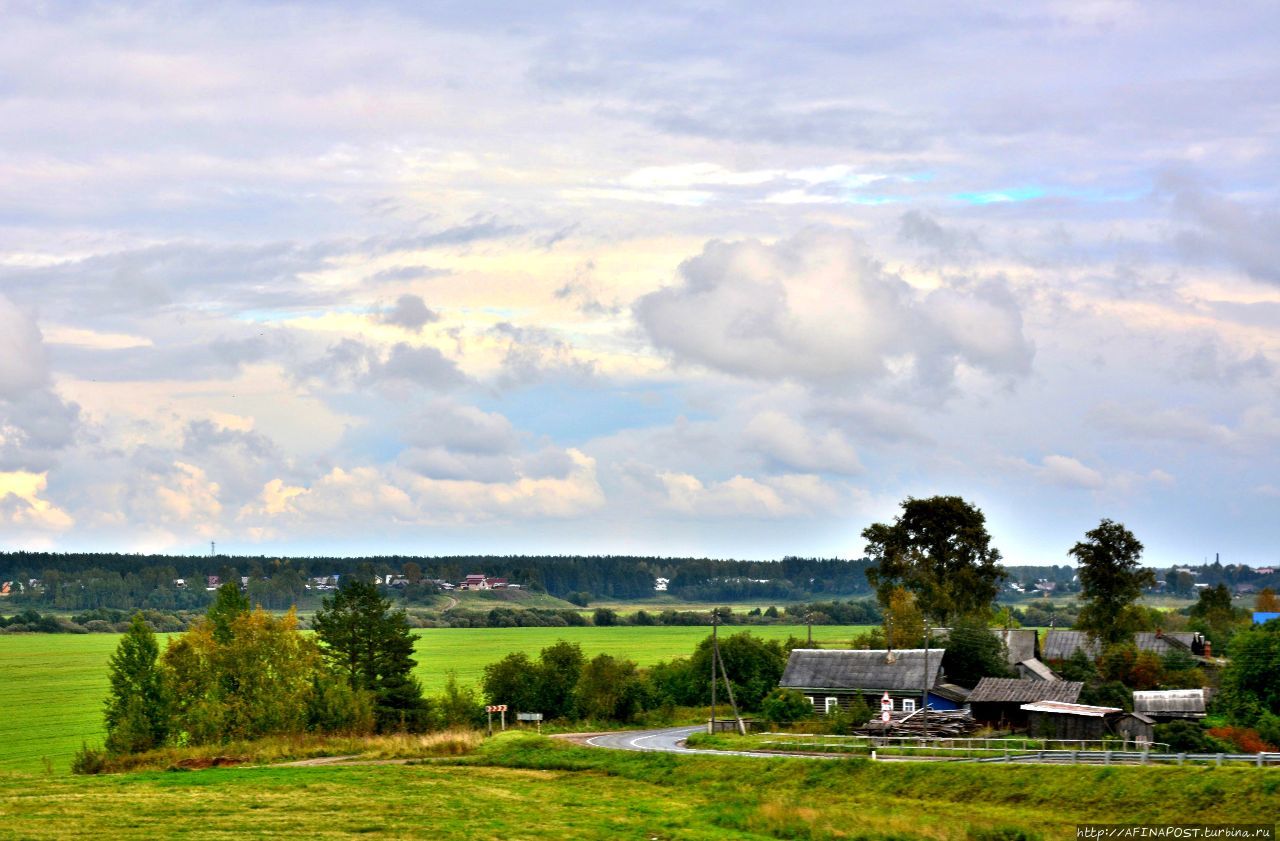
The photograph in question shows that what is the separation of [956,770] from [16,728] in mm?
68827

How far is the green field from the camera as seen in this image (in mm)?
85688

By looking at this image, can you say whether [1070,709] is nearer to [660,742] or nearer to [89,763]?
[660,742]

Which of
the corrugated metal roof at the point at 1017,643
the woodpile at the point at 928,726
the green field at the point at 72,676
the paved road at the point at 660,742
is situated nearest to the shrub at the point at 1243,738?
the woodpile at the point at 928,726

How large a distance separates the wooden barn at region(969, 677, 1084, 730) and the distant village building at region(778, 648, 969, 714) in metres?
2.67

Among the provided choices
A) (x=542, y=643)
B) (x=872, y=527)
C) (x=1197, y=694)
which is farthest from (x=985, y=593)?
(x=542, y=643)

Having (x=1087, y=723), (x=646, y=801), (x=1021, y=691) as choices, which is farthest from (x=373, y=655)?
(x=1087, y=723)

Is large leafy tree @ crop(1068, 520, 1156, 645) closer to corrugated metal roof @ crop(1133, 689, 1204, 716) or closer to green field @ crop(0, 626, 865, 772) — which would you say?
corrugated metal roof @ crop(1133, 689, 1204, 716)

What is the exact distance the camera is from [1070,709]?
6919 cm

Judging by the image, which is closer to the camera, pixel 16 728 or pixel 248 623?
pixel 248 623

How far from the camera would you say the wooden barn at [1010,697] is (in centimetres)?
7525

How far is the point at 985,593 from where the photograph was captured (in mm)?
106625

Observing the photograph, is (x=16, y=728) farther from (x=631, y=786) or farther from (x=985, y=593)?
(x=985, y=593)

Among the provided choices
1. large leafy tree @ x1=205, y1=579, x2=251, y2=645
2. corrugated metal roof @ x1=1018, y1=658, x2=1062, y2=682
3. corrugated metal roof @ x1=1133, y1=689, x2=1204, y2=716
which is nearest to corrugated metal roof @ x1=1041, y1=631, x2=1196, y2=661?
corrugated metal roof @ x1=1018, y1=658, x2=1062, y2=682

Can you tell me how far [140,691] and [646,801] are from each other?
39.3 metres
